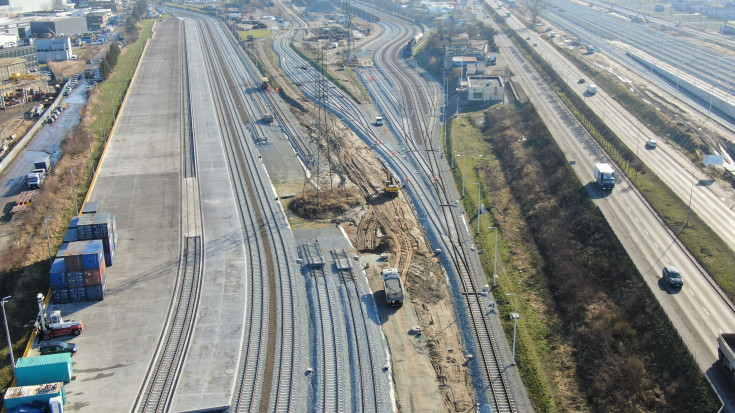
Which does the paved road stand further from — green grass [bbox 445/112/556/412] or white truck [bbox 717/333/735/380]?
white truck [bbox 717/333/735/380]

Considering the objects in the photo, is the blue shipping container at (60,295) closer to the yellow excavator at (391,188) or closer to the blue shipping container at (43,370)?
the blue shipping container at (43,370)

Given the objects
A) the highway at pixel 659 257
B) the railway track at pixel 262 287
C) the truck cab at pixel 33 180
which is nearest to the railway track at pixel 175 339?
the railway track at pixel 262 287

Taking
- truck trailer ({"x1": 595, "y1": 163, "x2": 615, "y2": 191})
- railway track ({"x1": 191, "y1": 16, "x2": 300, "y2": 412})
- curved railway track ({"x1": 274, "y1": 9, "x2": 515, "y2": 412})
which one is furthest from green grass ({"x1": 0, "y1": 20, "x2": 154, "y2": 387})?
truck trailer ({"x1": 595, "y1": 163, "x2": 615, "y2": 191})

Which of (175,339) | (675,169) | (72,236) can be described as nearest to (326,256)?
(175,339)

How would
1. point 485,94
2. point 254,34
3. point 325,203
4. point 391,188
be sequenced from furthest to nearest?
1. point 254,34
2. point 485,94
3. point 391,188
4. point 325,203

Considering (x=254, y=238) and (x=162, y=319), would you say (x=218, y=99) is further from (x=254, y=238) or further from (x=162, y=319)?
(x=162, y=319)

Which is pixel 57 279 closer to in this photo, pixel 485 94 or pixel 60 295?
pixel 60 295

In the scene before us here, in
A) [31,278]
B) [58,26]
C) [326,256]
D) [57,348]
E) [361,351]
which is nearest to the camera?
[57,348]
